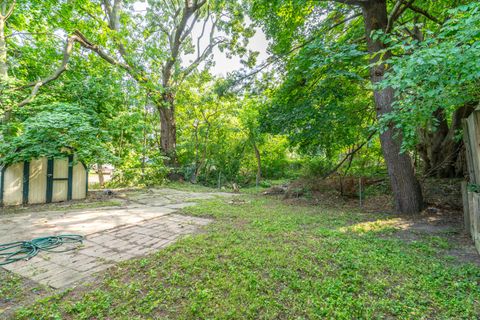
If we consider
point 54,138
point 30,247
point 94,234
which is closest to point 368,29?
point 94,234

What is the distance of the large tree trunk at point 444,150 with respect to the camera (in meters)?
5.75

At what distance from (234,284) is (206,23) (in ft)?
39.6

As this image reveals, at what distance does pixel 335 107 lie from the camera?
506 cm

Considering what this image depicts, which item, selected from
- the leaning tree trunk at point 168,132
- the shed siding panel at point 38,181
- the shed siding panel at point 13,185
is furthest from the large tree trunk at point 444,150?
the shed siding panel at point 13,185

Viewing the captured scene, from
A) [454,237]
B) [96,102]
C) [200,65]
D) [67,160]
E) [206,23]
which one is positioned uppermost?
[206,23]

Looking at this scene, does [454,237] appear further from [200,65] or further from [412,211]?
[200,65]

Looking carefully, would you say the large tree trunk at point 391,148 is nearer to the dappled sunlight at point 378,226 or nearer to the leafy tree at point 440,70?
the dappled sunlight at point 378,226

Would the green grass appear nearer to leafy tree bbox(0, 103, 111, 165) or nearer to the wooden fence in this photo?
the wooden fence

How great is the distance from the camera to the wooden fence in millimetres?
2646

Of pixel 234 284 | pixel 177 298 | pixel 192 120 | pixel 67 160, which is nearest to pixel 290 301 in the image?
pixel 234 284

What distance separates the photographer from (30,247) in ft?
8.65

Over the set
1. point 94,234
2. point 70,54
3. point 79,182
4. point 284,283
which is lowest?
point 284,283

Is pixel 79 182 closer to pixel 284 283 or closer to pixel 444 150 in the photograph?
pixel 284 283

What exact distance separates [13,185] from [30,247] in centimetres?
375
